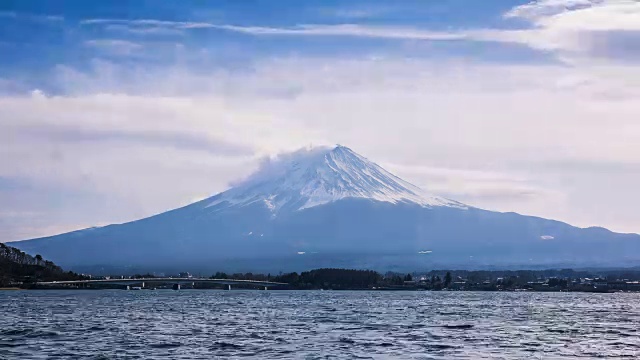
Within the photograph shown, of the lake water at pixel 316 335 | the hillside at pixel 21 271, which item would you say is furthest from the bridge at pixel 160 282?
the lake water at pixel 316 335

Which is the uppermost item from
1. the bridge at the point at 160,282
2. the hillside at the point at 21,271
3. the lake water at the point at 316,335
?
the hillside at the point at 21,271

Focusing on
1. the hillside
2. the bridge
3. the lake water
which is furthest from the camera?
the hillside

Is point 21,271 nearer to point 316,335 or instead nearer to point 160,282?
point 160,282

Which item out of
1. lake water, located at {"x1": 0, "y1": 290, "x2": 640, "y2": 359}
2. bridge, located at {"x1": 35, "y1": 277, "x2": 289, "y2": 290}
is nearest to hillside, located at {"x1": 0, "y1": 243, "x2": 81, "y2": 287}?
bridge, located at {"x1": 35, "y1": 277, "x2": 289, "y2": 290}

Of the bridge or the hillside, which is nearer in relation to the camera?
the bridge

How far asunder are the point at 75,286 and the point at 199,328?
100 m

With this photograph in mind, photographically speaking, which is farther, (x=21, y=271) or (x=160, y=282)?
(x=21, y=271)

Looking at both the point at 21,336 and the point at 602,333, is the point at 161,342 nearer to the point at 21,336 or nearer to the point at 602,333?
the point at 21,336

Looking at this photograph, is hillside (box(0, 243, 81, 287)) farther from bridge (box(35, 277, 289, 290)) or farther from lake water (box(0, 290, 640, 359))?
lake water (box(0, 290, 640, 359))

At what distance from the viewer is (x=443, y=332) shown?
183 feet

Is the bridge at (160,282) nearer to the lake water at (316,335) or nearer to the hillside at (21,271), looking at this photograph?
the hillside at (21,271)

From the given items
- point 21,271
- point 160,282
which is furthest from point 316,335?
point 21,271

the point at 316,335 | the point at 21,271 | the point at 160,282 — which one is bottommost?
the point at 316,335

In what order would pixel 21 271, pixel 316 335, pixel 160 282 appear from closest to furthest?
pixel 316 335
pixel 160 282
pixel 21 271
